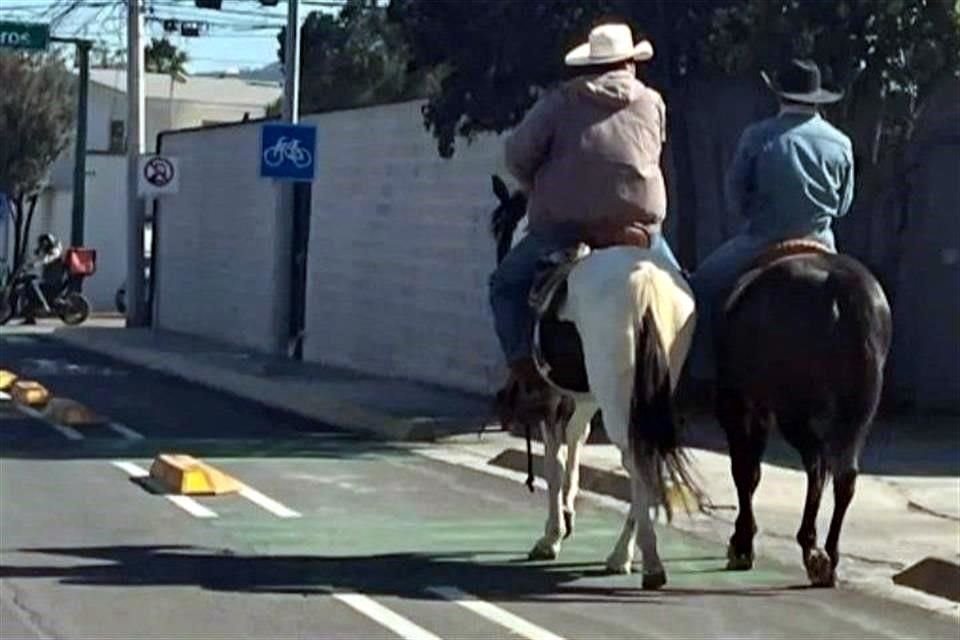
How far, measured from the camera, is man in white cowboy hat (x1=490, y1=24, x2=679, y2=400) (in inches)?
447

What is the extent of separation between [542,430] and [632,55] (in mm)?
2249

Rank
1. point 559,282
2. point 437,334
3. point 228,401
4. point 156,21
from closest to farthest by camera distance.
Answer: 1. point 559,282
2. point 228,401
3. point 437,334
4. point 156,21

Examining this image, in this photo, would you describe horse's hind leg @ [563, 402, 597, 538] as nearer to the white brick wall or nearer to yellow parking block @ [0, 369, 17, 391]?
the white brick wall

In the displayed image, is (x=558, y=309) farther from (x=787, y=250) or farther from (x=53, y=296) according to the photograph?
(x=53, y=296)

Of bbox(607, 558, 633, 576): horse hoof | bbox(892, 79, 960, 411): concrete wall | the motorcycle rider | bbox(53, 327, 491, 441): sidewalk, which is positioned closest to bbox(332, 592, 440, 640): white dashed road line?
bbox(607, 558, 633, 576): horse hoof

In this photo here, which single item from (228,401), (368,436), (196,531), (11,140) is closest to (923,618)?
(196,531)

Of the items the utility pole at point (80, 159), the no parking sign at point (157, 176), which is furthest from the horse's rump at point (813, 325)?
the utility pole at point (80, 159)

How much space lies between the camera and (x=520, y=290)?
11641mm

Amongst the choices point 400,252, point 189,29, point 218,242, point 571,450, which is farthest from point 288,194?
point 189,29

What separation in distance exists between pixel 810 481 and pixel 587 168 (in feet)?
6.62

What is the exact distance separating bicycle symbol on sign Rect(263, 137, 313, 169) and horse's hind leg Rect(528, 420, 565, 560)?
556 inches

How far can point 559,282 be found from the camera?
36.9 ft

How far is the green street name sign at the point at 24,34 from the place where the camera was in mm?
39594

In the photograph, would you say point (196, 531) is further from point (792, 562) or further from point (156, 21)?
point (156, 21)
